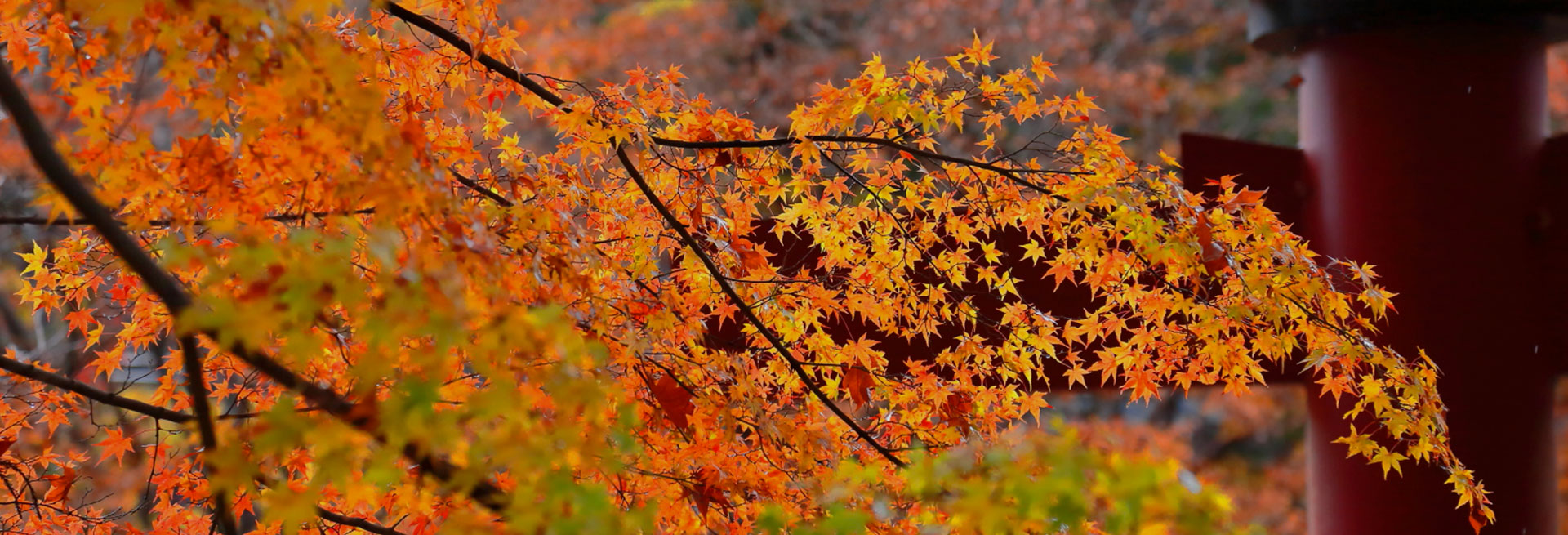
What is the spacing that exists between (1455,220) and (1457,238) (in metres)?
0.06

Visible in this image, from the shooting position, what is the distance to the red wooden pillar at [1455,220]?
3871 mm

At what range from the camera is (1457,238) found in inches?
154

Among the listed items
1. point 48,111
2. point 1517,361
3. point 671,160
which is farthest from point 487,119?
point 48,111

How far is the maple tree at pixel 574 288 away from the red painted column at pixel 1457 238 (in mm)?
1381

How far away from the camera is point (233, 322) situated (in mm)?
1174

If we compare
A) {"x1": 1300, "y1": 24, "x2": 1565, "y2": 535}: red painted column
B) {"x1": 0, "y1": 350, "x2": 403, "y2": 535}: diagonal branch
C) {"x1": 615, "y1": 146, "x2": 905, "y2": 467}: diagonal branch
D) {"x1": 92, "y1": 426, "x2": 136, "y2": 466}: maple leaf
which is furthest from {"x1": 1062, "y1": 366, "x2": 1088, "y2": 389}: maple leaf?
{"x1": 92, "y1": 426, "x2": 136, "y2": 466}: maple leaf

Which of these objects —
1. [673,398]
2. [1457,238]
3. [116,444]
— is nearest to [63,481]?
[116,444]

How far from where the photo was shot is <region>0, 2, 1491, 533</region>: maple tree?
1.33m

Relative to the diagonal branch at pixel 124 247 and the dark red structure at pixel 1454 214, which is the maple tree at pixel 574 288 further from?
the dark red structure at pixel 1454 214

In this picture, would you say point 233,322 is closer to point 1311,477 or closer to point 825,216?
point 825,216

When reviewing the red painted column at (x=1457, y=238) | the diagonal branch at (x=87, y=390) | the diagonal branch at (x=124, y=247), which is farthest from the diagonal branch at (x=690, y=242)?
the red painted column at (x=1457, y=238)

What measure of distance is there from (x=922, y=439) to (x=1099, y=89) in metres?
6.49

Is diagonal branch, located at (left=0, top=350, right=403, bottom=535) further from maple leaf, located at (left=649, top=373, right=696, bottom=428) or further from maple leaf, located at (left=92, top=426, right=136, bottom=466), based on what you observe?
maple leaf, located at (left=92, top=426, right=136, bottom=466)

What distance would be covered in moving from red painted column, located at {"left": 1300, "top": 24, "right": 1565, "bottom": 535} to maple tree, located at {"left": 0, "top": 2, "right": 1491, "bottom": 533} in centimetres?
138
